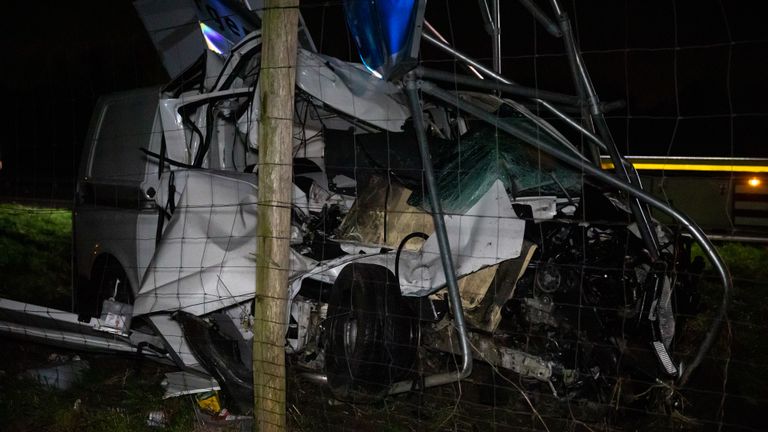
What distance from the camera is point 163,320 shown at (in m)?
3.84

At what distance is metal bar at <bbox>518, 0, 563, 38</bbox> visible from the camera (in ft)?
13.5

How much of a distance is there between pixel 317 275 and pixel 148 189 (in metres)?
1.71

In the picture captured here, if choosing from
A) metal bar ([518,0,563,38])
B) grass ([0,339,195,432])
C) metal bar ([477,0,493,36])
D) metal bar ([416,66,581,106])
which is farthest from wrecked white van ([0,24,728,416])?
metal bar ([477,0,493,36])

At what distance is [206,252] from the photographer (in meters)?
3.72

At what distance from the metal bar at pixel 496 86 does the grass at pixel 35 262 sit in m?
3.63

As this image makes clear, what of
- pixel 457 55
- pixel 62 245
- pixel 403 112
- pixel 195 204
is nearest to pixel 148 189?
pixel 195 204

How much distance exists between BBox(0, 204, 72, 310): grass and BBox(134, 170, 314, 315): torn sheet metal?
1.99 m

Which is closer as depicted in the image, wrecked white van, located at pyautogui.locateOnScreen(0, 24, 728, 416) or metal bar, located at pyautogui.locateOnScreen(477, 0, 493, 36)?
wrecked white van, located at pyautogui.locateOnScreen(0, 24, 728, 416)

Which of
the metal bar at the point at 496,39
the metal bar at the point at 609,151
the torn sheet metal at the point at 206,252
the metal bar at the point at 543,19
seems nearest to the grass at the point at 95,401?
the torn sheet metal at the point at 206,252

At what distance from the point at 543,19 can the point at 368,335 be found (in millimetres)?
2550

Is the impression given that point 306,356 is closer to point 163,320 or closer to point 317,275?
point 317,275

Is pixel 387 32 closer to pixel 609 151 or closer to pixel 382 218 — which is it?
pixel 382 218

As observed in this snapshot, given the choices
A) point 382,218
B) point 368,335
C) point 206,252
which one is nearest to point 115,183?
point 206,252

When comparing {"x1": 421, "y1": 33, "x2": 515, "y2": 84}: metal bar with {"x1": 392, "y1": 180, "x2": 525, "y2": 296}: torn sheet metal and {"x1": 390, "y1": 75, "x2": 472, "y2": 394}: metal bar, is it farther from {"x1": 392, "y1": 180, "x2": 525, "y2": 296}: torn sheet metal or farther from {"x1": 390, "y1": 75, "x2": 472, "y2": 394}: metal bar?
{"x1": 392, "y1": 180, "x2": 525, "y2": 296}: torn sheet metal
